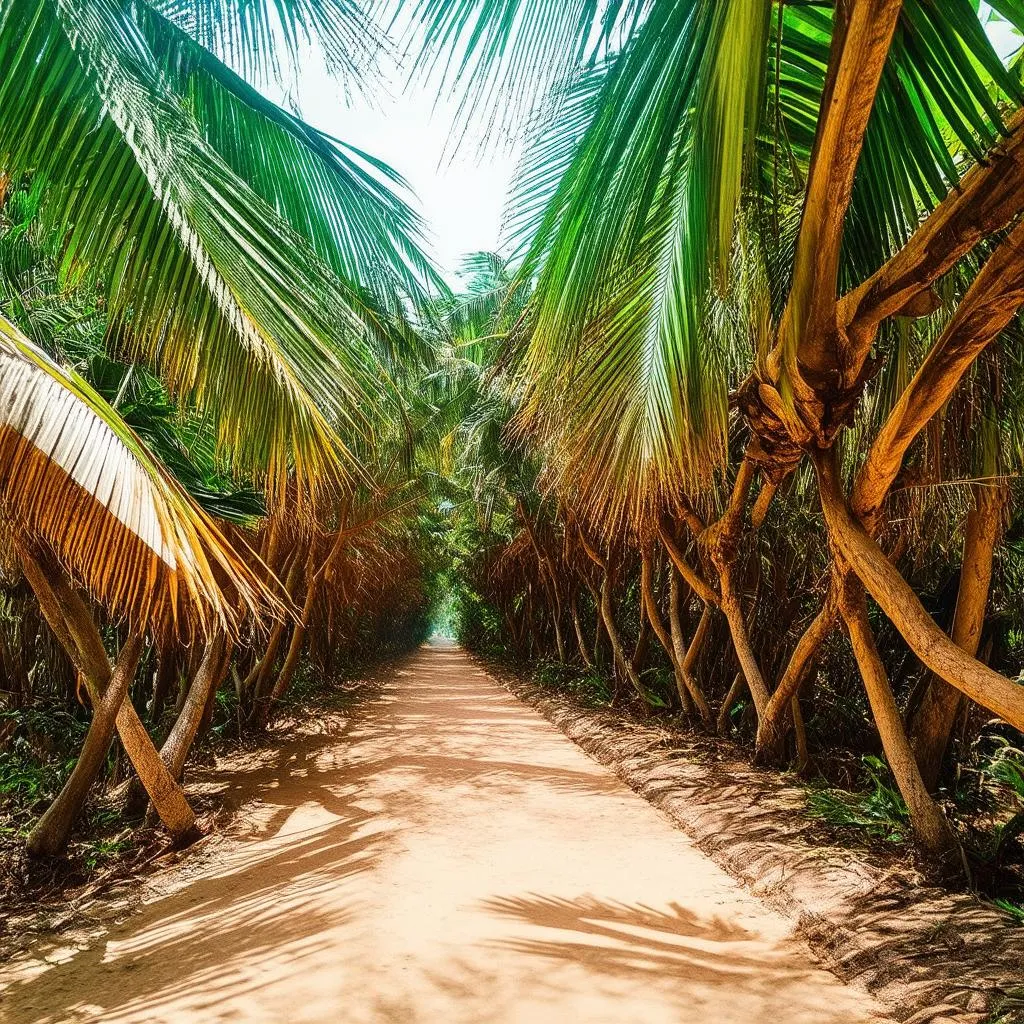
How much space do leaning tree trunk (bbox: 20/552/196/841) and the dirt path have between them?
0.50 metres

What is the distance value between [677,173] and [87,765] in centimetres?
489

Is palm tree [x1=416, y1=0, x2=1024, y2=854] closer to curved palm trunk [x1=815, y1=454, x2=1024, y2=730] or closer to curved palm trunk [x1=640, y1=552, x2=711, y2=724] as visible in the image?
curved palm trunk [x1=815, y1=454, x2=1024, y2=730]

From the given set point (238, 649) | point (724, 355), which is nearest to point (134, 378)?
point (724, 355)

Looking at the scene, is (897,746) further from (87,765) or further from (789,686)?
(87,765)

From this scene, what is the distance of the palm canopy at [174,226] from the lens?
2139 mm

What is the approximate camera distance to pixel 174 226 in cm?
216

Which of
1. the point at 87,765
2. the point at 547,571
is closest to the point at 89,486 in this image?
the point at 87,765

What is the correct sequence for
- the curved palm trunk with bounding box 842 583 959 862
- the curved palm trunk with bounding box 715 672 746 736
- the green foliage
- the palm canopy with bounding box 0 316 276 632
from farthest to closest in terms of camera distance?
the curved palm trunk with bounding box 715 672 746 736 < the green foliage < the curved palm trunk with bounding box 842 583 959 862 < the palm canopy with bounding box 0 316 276 632

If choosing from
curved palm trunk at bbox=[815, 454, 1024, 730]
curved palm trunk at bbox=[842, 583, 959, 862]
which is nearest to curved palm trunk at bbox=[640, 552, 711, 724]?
curved palm trunk at bbox=[842, 583, 959, 862]

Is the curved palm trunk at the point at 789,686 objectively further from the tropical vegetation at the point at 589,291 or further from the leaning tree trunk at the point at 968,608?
the leaning tree trunk at the point at 968,608

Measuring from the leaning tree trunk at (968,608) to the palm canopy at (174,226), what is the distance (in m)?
3.24

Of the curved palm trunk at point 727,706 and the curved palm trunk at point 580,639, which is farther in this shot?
the curved palm trunk at point 580,639

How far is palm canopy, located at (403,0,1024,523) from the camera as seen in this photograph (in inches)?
59.7

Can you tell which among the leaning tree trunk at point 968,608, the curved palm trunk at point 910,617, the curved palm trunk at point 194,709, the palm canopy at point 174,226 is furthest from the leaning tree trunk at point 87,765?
the leaning tree trunk at point 968,608
